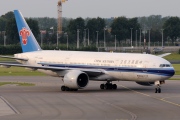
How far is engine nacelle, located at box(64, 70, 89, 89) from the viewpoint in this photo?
4641 cm

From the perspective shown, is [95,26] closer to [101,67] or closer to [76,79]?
[101,67]

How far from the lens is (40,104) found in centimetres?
3788

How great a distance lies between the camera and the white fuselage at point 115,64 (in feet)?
151

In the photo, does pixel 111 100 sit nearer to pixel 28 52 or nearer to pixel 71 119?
pixel 71 119

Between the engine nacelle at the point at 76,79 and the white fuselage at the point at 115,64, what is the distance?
4.39ft

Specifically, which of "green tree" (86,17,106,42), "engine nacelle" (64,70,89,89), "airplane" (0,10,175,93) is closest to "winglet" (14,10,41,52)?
"airplane" (0,10,175,93)

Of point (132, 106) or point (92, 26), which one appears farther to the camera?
point (92, 26)

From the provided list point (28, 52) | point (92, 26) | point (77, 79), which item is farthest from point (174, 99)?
point (92, 26)

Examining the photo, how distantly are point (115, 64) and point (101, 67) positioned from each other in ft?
4.57

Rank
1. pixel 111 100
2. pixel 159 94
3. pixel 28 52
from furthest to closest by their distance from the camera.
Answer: pixel 28 52
pixel 159 94
pixel 111 100

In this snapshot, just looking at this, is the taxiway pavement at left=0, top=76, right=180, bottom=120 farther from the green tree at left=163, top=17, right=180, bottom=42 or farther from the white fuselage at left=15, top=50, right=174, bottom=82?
the green tree at left=163, top=17, right=180, bottom=42

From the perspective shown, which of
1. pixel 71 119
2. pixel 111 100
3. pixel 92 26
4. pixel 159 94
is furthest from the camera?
pixel 92 26

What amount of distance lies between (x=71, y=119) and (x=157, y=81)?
17048 mm

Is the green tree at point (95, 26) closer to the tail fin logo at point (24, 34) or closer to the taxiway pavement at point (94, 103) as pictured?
the tail fin logo at point (24, 34)
